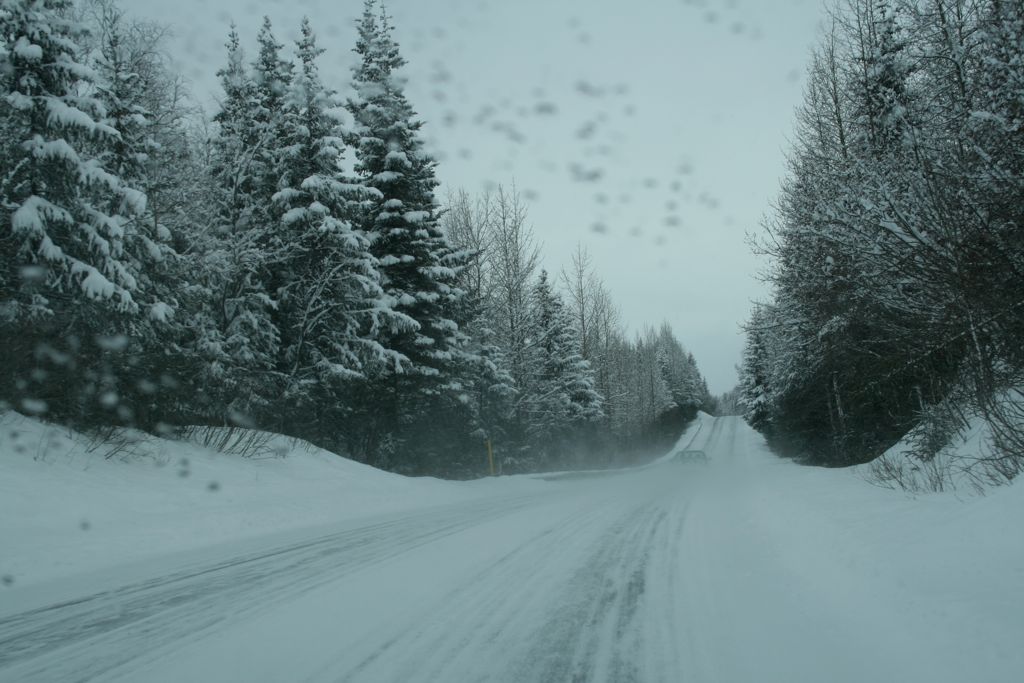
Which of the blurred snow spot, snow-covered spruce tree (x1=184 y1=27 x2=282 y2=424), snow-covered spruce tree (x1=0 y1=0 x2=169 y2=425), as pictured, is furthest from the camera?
snow-covered spruce tree (x1=184 y1=27 x2=282 y2=424)

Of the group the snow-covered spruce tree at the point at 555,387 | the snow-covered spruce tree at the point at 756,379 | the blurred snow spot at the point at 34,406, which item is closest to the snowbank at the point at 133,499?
the blurred snow spot at the point at 34,406

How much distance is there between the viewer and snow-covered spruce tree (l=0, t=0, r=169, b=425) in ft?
30.8

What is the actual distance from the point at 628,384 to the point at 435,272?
1711 inches

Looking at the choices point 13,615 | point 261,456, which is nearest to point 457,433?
point 261,456

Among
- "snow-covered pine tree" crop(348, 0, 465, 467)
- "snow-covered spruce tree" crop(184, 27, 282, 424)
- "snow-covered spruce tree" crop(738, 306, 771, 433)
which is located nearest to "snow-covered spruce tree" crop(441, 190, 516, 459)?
"snow-covered pine tree" crop(348, 0, 465, 467)

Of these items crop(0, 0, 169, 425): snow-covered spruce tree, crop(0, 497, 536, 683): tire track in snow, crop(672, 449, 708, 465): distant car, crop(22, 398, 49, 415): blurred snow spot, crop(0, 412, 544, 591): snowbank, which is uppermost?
crop(0, 0, 169, 425): snow-covered spruce tree

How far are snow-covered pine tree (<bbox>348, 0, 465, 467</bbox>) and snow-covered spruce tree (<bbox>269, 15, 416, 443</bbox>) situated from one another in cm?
116

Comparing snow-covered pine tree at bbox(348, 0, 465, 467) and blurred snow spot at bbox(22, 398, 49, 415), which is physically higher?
snow-covered pine tree at bbox(348, 0, 465, 467)

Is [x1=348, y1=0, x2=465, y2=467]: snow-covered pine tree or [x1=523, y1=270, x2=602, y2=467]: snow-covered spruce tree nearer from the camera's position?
[x1=348, y1=0, x2=465, y2=467]: snow-covered pine tree

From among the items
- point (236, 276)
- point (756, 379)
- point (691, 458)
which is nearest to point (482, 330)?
point (236, 276)

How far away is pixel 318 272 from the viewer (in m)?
18.4

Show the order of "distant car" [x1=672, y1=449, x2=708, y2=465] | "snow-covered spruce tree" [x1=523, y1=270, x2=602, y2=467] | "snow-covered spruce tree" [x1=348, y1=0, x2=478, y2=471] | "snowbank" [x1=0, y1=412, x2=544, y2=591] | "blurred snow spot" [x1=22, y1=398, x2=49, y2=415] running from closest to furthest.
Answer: "snowbank" [x1=0, y1=412, x2=544, y2=591], "blurred snow spot" [x1=22, y1=398, x2=49, y2=415], "snow-covered spruce tree" [x1=348, y1=0, x2=478, y2=471], "snow-covered spruce tree" [x1=523, y1=270, x2=602, y2=467], "distant car" [x1=672, y1=449, x2=708, y2=465]

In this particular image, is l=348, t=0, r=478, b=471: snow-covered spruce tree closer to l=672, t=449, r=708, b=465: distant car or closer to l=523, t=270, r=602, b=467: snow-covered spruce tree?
l=523, t=270, r=602, b=467: snow-covered spruce tree

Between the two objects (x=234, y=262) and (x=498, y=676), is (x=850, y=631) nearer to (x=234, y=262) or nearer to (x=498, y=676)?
(x=498, y=676)
